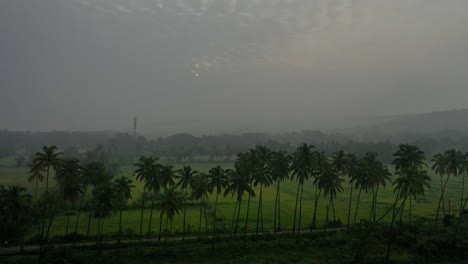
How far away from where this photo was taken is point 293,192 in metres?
110

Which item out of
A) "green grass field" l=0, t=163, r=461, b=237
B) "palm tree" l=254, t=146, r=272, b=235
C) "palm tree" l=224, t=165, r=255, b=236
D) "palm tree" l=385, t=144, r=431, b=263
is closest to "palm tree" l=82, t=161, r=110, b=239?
"green grass field" l=0, t=163, r=461, b=237

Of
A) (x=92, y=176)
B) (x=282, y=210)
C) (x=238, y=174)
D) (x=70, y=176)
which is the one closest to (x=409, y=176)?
(x=238, y=174)

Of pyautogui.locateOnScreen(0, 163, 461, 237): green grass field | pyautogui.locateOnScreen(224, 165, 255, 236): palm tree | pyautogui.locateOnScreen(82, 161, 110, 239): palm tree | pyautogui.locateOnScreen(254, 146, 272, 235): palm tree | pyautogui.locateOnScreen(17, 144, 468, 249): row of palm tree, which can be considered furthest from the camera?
pyautogui.locateOnScreen(0, 163, 461, 237): green grass field

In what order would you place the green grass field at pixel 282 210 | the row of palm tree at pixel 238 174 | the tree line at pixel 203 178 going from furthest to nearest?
the green grass field at pixel 282 210
the row of palm tree at pixel 238 174
the tree line at pixel 203 178

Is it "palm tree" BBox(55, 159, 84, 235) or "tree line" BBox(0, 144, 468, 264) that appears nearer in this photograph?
"tree line" BBox(0, 144, 468, 264)

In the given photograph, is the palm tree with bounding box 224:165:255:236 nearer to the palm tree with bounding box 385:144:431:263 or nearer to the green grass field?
the green grass field

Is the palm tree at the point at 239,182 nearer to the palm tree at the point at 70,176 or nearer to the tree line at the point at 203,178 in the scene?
the tree line at the point at 203,178

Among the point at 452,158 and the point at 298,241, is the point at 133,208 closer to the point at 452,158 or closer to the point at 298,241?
the point at 298,241

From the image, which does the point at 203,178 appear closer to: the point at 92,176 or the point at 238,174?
the point at 238,174

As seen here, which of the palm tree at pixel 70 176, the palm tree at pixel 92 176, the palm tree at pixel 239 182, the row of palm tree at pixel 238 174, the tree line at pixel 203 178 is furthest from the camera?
the palm tree at pixel 92 176

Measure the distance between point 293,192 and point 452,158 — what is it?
173ft

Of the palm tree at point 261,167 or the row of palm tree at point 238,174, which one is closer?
the row of palm tree at point 238,174

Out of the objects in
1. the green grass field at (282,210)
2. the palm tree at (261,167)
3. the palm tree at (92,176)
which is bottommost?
the green grass field at (282,210)

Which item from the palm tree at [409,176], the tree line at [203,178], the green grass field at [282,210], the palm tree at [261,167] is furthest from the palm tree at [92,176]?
the palm tree at [409,176]
